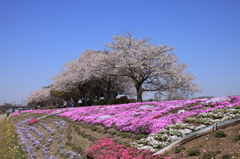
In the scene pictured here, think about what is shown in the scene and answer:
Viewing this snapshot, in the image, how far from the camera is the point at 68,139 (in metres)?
14.4

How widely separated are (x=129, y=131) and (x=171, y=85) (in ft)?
74.5

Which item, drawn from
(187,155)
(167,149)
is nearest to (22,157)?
(167,149)

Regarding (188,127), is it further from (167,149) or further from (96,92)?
(96,92)

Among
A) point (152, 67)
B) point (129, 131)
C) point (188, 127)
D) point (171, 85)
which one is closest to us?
point (188, 127)

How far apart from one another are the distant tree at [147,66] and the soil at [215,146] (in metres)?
22.9

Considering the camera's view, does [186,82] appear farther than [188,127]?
Yes

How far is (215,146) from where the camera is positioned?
8102 millimetres

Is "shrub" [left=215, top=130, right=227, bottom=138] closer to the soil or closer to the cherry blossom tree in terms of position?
the soil

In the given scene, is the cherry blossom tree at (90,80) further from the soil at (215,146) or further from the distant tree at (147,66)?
the soil at (215,146)

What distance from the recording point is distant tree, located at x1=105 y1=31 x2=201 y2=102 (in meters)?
33.0

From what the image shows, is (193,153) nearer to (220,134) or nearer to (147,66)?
(220,134)

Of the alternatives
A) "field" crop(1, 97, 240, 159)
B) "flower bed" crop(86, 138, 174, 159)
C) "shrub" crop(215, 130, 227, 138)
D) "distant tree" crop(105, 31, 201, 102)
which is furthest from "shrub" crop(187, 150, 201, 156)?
"distant tree" crop(105, 31, 201, 102)

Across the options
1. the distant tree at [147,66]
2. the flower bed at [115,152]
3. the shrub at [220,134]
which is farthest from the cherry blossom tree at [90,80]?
the shrub at [220,134]

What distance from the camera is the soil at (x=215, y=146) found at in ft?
24.3
